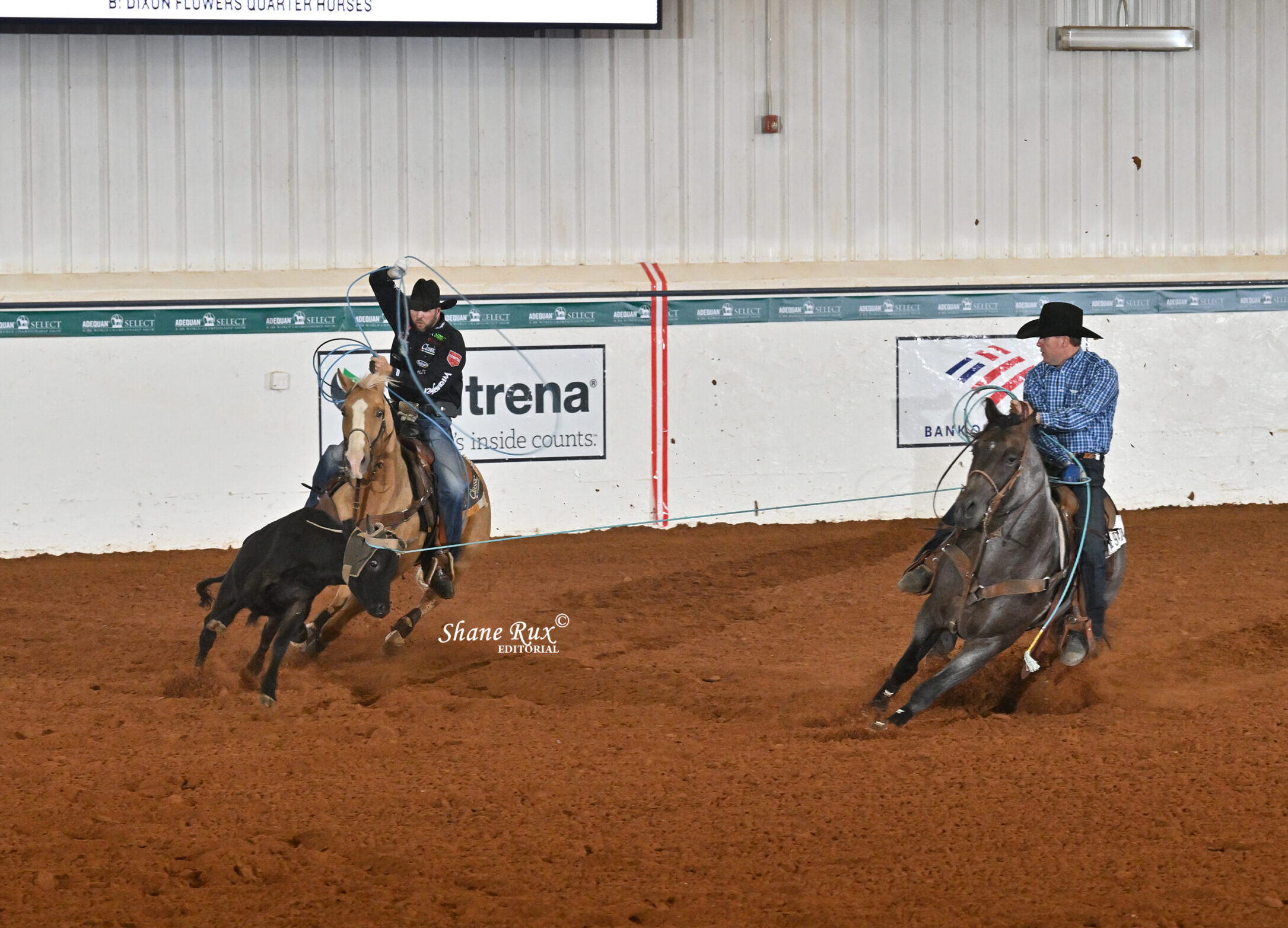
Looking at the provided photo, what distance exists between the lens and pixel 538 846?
492 cm

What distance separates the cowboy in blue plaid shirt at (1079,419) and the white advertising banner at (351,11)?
6272 mm

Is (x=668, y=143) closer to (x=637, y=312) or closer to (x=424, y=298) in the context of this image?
(x=637, y=312)

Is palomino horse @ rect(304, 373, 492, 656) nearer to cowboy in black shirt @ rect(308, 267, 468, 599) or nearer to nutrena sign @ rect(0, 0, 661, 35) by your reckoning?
cowboy in black shirt @ rect(308, 267, 468, 599)

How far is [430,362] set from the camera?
25.7 feet

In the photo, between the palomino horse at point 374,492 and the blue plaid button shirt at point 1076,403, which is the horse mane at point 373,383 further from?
the blue plaid button shirt at point 1076,403

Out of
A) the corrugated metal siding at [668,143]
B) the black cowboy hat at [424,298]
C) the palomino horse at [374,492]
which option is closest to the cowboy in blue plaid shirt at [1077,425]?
the palomino horse at [374,492]

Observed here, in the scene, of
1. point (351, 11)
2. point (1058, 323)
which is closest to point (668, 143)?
point (351, 11)

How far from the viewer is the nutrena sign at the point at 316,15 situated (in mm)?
10898

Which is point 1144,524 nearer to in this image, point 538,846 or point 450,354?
point 450,354

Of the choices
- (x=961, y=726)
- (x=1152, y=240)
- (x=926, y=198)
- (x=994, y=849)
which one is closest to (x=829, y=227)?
(x=926, y=198)

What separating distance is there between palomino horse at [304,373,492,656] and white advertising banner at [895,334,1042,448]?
5.29 m

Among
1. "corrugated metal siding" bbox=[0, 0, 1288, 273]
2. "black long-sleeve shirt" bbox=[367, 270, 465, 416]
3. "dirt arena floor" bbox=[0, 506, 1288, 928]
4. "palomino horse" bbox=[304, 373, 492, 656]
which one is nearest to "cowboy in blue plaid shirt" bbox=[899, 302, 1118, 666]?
"dirt arena floor" bbox=[0, 506, 1288, 928]

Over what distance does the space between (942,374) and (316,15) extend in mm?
6101

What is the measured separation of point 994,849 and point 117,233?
9.33 meters
